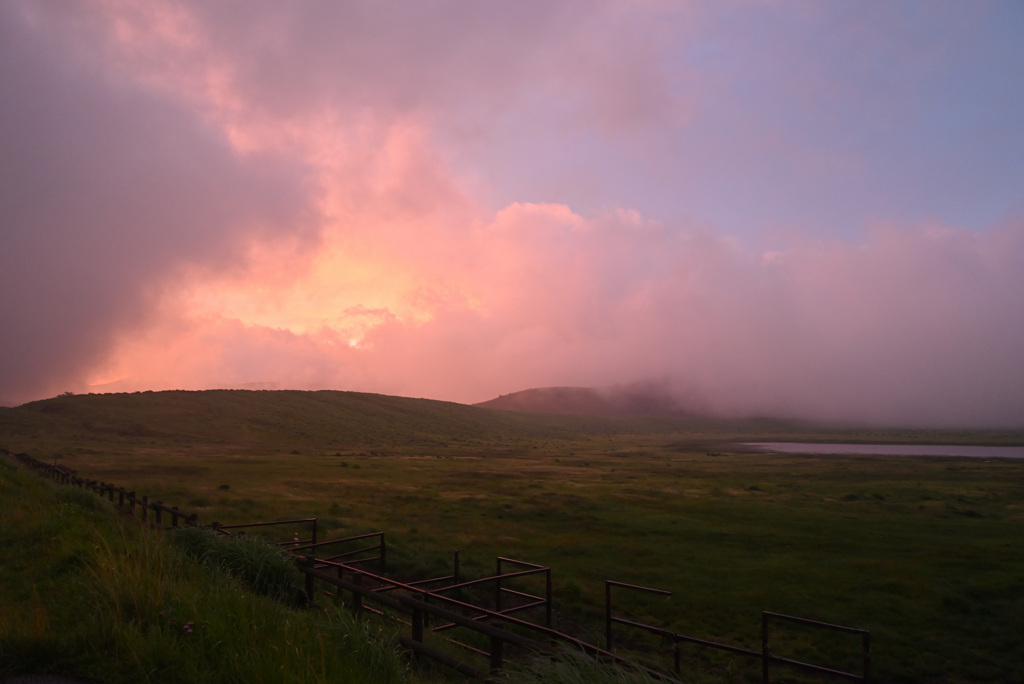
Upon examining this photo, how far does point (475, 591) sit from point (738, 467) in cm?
6177

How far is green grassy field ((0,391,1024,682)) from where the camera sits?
17.8m

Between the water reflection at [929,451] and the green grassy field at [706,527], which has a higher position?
the green grassy field at [706,527]

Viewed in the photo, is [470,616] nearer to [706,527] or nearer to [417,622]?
[417,622]

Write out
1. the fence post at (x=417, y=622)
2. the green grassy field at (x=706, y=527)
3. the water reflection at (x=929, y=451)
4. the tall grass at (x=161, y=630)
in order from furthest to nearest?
the water reflection at (x=929, y=451) < the green grassy field at (x=706, y=527) < the fence post at (x=417, y=622) < the tall grass at (x=161, y=630)

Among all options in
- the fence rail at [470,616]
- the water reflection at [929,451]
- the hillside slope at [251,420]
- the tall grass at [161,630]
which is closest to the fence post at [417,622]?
the fence rail at [470,616]

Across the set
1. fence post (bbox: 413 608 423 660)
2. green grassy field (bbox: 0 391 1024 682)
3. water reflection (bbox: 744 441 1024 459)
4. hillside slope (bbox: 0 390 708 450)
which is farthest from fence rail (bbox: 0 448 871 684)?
water reflection (bbox: 744 441 1024 459)

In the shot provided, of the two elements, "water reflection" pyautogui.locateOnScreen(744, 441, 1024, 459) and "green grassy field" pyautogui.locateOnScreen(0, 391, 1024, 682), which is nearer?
"green grassy field" pyautogui.locateOnScreen(0, 391, 1024, 682)

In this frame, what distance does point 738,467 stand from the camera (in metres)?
73.9

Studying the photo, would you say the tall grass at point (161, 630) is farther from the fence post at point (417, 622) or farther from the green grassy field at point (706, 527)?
the green grassy field at point (706, 527)

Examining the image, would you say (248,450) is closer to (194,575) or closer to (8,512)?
(8,512)

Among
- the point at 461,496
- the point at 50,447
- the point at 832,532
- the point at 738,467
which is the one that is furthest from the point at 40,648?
the point at 738,467

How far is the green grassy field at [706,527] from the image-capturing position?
17.8m

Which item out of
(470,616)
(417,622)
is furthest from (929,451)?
(417,622)

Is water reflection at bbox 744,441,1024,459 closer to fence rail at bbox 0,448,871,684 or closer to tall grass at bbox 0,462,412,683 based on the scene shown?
fence rail at bbox 0,448,871,684
